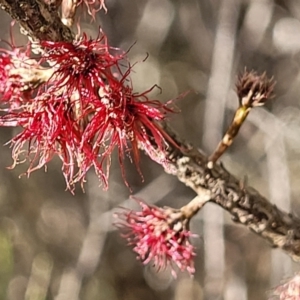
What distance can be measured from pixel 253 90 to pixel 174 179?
33.6 inches

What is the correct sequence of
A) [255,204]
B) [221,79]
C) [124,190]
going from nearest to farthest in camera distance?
1. [255,204]
2. [221,79]
3. [124,190]

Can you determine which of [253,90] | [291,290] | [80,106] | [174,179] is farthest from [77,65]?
[174,179]

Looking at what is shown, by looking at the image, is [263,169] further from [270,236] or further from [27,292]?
[270,236]

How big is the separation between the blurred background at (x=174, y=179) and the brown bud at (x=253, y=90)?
711mm

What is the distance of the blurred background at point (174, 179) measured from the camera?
3.88 ft

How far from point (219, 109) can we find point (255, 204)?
0.73 m

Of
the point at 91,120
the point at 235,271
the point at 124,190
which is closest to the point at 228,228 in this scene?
the point at 235,271

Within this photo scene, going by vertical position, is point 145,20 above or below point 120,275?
above

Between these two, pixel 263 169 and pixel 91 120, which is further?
pixel 263 169

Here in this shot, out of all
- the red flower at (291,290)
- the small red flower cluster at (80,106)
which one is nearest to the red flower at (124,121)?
the small red flower cluster at (80,106)

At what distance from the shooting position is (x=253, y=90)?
17.2 inches

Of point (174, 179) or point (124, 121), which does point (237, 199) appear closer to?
point (124, 121)

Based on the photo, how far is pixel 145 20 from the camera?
1239 millimetres

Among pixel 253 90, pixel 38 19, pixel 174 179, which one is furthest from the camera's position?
pixel 174 179
